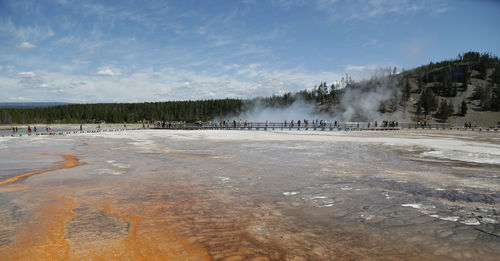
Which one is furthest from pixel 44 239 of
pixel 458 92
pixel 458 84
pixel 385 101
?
pixel 458 84

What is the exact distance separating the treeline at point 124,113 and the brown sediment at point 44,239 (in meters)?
121

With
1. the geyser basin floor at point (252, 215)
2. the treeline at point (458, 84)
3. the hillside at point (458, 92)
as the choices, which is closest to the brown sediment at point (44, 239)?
the geyser basin floor at point (252, 215)

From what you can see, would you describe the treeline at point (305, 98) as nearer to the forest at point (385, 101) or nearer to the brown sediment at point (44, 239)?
the forest at point (385, 101)

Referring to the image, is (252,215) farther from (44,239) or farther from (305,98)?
(305,98)

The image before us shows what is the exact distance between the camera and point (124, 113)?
13212 centimetres

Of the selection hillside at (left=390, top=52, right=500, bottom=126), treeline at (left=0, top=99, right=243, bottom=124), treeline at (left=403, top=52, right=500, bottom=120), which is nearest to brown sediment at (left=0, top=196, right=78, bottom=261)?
hillside at (left=390, top=52, right=500, bottom=126)

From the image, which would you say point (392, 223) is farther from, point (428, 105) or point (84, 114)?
point (84, 114)

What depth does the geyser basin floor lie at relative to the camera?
14.1 ft

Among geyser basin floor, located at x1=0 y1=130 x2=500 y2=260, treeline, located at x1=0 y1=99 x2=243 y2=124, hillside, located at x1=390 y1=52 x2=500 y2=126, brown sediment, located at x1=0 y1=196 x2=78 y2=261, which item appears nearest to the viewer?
brown sediment, located at x1=0 y1=196 x2=78 y2=261

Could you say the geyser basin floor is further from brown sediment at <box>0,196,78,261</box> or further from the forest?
the forest

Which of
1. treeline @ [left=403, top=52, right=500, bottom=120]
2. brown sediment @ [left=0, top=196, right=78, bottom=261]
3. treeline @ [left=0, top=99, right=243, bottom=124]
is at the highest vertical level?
treeline @ [left=403, top=52, right=500, bottom=120]

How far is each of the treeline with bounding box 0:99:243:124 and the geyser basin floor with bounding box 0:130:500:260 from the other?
11848cm

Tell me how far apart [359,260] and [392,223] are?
1.76m

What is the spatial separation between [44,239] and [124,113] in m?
139
